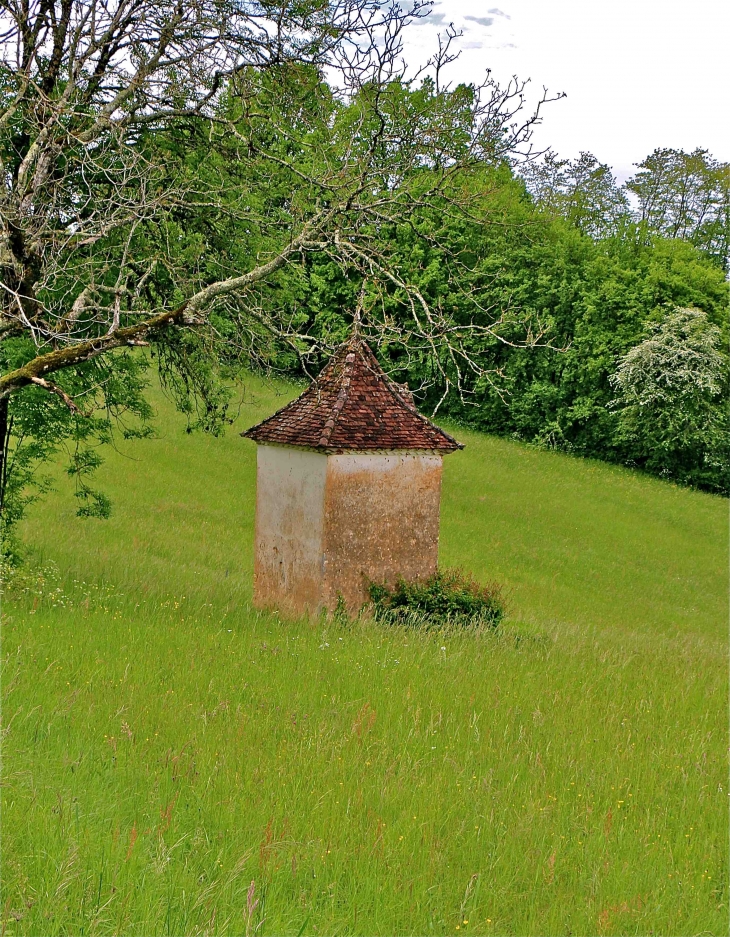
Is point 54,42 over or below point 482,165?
over

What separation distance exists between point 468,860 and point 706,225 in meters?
45.0

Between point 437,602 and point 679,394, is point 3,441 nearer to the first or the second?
point 437,602

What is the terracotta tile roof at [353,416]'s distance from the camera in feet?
40.4

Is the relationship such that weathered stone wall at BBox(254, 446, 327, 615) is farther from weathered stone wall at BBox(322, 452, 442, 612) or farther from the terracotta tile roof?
the terracotta tile roof

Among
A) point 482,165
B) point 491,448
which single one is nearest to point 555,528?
point 491,448

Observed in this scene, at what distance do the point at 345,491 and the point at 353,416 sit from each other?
3.96 feet

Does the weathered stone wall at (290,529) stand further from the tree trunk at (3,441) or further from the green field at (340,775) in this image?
the tree trunk at (3,441)

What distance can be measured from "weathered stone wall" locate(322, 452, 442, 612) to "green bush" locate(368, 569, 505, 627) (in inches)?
7.5

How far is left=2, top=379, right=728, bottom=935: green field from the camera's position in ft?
14.1

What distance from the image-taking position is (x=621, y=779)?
20.6ft

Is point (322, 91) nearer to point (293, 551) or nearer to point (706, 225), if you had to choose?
point (293, 551)

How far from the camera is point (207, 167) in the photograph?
39.3 ft

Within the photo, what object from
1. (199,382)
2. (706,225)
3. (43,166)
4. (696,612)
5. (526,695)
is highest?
(706,225)

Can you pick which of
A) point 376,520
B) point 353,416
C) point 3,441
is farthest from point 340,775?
point 3,441
